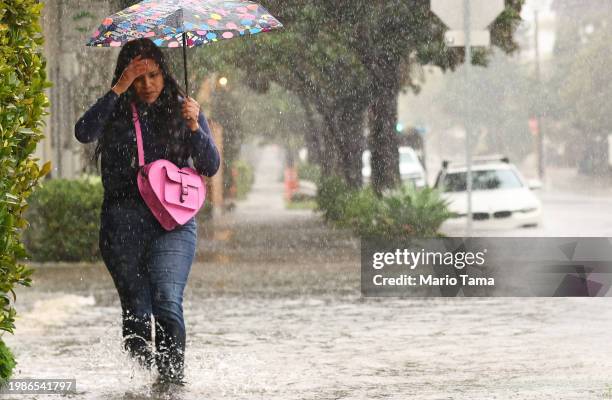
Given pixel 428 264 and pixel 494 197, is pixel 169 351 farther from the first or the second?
pixel 494 197

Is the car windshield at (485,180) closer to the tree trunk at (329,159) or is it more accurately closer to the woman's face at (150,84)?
the tree trunk at (329,159)

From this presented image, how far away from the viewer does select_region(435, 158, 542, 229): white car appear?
867 inches

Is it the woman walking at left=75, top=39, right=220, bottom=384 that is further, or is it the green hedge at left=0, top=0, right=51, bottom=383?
the woman walking at left=75, top=39, right=220, bottom=384

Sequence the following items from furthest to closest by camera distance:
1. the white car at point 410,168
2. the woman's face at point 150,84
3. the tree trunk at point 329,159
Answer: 1. the white car at point 410,168
2. the tree trunk at point 329,159
3. the woman's face at point 150,84

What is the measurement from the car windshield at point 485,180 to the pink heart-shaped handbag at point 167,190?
16.1 metres

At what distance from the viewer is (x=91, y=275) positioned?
55.5 ft

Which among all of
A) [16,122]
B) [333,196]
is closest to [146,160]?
[16,122]

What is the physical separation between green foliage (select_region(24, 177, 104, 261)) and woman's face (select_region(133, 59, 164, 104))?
35.8ft

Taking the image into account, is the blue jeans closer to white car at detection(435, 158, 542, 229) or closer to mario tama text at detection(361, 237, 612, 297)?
mario tama text at detection(361, 237, 612, 297)

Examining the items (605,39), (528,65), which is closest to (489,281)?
(605,39)

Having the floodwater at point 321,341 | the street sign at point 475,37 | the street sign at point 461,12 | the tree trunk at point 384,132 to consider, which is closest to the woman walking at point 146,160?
the floodwater at point 321,341

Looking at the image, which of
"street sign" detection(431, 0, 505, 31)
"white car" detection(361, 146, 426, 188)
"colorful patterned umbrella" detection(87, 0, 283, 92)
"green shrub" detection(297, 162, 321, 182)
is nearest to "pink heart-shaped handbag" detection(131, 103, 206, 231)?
"colorful patterned umbrella" detection(87, 0, 283, 92)

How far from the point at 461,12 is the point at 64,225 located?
18.3ft

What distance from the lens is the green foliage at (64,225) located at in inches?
718
